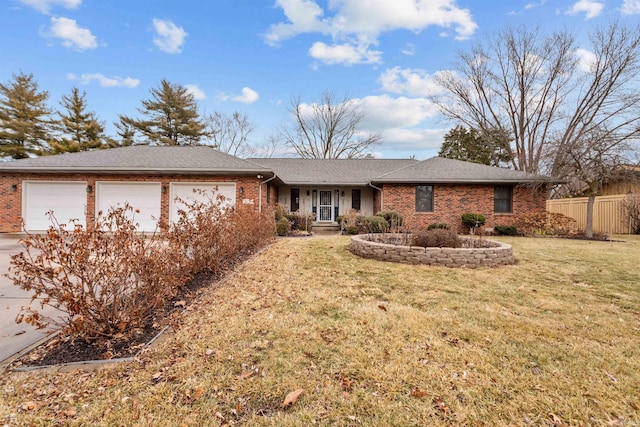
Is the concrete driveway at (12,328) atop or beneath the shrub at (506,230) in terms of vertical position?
beneath

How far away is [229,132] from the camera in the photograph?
94.5 ft

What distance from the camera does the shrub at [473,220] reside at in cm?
1337

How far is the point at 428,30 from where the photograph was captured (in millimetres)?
12461

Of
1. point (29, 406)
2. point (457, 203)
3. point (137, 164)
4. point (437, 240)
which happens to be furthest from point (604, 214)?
point (137, 164)

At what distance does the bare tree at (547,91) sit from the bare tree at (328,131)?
24.1 ft

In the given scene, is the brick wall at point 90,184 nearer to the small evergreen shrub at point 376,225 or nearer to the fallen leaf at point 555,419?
the small evergreen shrub at point 376,225

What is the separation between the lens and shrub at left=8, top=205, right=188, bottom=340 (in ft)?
8.23

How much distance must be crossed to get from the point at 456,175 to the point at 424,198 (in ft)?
6.19

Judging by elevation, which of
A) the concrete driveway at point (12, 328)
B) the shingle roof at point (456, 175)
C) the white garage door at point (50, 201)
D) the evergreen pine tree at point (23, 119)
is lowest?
the concrete driveway at point (12, 328)

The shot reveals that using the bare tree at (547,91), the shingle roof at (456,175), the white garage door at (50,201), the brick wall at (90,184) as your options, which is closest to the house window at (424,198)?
the shingle roof at (456,175)

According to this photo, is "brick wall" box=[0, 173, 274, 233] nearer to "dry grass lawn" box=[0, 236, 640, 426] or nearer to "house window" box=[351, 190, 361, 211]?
"house window" box=[351, 190, 361, 211]

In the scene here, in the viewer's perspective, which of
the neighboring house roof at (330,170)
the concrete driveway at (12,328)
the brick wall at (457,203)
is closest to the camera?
the concrete driveway at (12,328)

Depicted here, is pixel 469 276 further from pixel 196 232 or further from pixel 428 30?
pixel 428 30

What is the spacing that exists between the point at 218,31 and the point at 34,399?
13792mm
